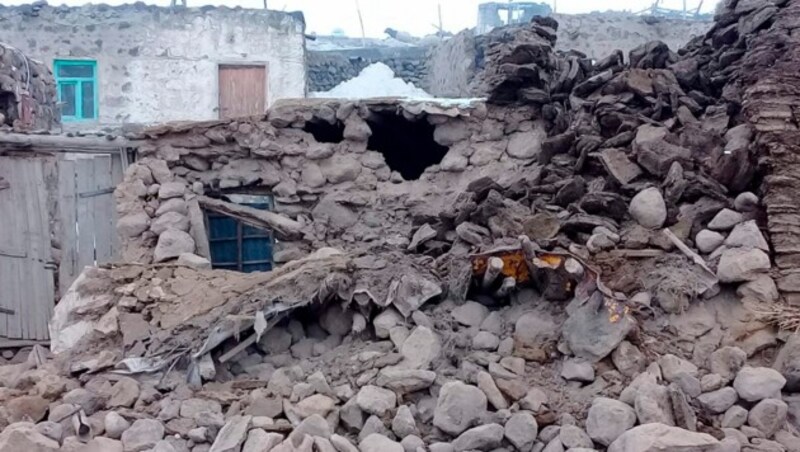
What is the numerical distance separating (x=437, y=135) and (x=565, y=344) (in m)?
2.79

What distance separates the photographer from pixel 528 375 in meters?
3.95

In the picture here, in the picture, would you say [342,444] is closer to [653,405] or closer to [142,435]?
[142,435]

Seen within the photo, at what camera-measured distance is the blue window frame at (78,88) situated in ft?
43.5

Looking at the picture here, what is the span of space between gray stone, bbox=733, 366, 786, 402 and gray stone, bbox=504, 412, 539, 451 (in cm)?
109

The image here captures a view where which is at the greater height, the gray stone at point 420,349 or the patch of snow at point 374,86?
the patch of snow at point 374,86

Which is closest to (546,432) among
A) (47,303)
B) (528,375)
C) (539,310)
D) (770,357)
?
(528,375)

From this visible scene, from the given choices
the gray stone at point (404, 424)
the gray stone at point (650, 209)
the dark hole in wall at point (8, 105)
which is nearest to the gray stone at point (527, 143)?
the gray stone at point (650, 209)

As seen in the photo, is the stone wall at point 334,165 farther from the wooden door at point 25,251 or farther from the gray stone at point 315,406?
the gray stone at point 315,406

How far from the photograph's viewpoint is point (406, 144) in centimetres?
682

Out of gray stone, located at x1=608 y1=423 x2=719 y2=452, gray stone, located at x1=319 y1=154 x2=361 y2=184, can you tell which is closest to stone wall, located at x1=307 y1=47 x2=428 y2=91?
gray stone, located at x1=319 y1=154 x2=361 y2=184

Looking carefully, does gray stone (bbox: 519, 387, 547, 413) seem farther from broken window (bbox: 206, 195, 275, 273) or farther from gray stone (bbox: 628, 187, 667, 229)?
broken window (bbox: 206, 195, 275, 273)

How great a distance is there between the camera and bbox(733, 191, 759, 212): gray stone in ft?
14.4

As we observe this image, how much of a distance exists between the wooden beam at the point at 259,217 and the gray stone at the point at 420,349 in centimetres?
211

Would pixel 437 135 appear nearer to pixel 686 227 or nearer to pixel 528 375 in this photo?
pixel 686 227
